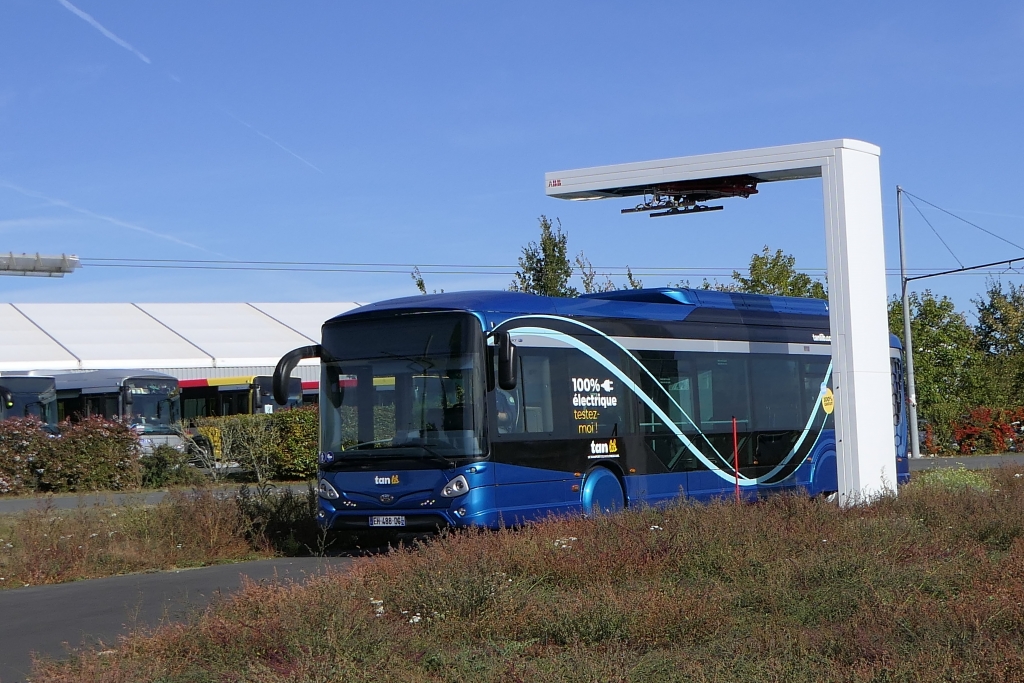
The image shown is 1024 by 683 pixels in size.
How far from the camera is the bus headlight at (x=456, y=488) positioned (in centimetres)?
1366

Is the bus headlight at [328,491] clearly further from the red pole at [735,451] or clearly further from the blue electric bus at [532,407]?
the red pole at [735,451]

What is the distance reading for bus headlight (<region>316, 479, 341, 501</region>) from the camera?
1452 centimetres

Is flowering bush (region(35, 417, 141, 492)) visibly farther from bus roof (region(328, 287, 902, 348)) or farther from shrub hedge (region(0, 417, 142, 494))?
bus roof (region(328, 287, 902, 348))

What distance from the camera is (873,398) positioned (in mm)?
15758

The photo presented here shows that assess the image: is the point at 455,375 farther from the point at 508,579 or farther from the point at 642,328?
the point at 508,579

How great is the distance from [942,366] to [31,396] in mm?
29870

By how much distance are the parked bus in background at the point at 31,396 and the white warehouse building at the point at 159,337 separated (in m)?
8.16

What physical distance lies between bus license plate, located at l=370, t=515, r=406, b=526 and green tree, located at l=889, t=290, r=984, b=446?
3025cm

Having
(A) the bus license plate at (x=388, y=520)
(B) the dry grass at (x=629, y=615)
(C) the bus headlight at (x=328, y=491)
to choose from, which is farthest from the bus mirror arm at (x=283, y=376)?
(B) the dry grass at (x=629, y=615)

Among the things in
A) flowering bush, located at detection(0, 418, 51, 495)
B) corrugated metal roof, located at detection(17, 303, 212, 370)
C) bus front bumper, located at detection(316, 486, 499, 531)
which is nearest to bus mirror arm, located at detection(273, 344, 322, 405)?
bus front bumper, located at detection(316, 486, 499, 531)

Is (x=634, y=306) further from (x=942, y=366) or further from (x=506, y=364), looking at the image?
(x=942, y=366)

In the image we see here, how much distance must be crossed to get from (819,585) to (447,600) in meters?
2.63

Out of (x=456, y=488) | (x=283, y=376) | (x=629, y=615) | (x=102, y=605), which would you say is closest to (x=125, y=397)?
(x=283, y=376)

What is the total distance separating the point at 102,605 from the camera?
11.6 meters
